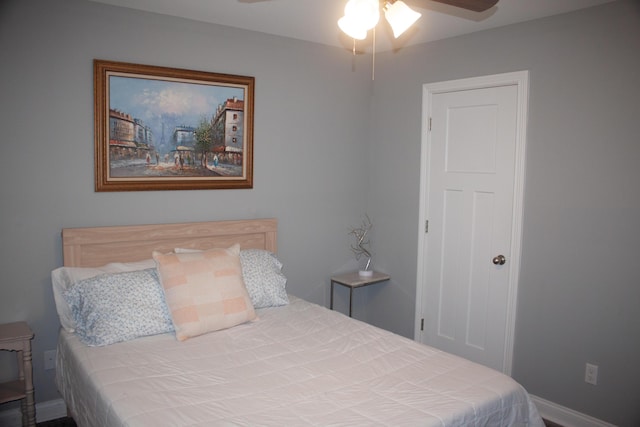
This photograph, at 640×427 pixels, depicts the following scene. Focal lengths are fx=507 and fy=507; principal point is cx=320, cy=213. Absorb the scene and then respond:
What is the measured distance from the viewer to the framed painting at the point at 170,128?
3074 mm

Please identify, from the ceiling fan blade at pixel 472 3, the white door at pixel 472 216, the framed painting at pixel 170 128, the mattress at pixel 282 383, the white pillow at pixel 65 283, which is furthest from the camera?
the white door at pixel 472 216

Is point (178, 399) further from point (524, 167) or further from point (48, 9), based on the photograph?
point (524, 167)

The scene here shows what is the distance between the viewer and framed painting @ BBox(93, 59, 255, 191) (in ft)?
10.1

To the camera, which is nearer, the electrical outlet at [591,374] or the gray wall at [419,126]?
the gray wall at [419,126]

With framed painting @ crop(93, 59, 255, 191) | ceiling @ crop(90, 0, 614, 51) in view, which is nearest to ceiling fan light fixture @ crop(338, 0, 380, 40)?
ceiling @ crop(90, 0, 614, 51)

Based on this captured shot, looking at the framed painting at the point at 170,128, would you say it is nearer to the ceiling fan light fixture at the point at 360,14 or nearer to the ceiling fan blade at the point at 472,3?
the ceiling fan light fixture at the point at 360,14

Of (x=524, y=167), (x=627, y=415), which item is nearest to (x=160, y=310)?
(x=524, y=167)

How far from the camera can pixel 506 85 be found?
3.38 m

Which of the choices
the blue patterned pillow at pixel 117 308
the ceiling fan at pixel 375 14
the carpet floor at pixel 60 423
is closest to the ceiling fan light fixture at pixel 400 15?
the ceiling fan at pixel 375 14

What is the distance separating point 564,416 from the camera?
3.14 meters

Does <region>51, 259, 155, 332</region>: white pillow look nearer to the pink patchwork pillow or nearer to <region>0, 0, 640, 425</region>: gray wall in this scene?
<region>0, 0, 640, 425</region>: gray wall

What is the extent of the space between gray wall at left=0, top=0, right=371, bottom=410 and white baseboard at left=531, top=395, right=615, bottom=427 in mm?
1770

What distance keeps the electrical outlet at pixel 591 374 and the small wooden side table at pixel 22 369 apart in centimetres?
314

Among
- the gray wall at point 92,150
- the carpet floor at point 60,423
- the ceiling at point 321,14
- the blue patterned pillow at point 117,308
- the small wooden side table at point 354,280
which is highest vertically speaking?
the ceiling at point 321,14
